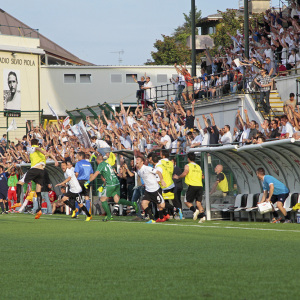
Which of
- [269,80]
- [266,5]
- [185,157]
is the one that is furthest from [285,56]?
[266,5]

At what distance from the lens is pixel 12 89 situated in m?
57.9

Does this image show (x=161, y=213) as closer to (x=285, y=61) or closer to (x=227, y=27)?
(x=285, y=61)

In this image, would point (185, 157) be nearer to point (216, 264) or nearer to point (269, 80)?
point (269, 80)

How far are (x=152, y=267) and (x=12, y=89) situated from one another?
5070 centimetres

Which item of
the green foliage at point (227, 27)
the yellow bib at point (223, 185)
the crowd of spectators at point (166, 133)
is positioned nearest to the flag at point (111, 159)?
the crowd of spectators at point (166, 133)

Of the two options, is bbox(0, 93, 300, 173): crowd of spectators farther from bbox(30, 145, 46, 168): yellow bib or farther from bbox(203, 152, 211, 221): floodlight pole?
bbox(30, 145, 46, 168): yellow bib

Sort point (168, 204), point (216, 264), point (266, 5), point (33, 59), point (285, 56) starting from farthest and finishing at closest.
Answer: point (266, 5) < point (33, 59) < point (285, 56) < point (168, 204) < point (216, 264)

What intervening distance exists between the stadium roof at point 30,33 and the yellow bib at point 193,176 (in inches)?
1586

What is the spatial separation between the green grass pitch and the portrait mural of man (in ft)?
146

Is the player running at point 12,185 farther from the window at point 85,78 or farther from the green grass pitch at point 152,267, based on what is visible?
the window at point 85,78

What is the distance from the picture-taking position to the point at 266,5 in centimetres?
7419

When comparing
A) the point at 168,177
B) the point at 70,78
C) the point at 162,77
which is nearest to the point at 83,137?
the point at 168,177

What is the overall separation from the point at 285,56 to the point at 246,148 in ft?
31.9

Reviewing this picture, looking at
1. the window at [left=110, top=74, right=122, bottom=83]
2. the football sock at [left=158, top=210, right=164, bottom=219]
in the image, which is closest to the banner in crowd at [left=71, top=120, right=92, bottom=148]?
the football sock at [left=158, top=210, right=164, bottom=219]
